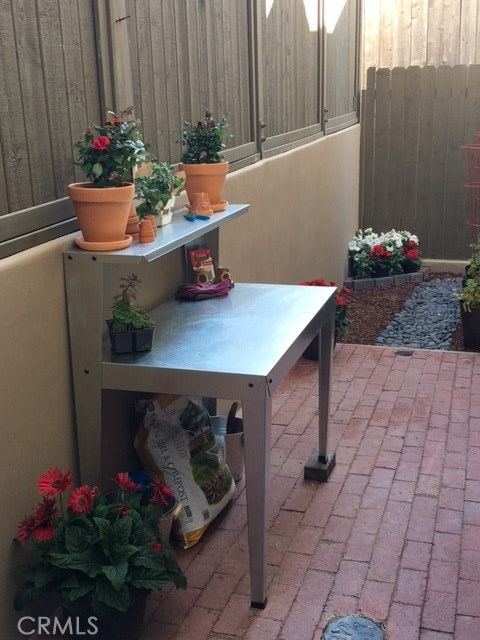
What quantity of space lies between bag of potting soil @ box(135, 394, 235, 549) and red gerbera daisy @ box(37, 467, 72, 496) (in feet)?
2.44

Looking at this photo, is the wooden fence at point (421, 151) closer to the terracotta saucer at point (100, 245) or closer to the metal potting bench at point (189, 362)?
the metal potting bench at point (189, 362)

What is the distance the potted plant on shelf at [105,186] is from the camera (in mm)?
2516

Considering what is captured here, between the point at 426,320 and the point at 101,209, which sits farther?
the point at 426,320

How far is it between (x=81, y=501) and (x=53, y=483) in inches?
5.3

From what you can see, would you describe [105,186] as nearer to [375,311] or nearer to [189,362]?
[189,362]

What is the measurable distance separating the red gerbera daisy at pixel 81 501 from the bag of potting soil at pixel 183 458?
640mm

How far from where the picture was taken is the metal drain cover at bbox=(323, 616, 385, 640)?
263 cm

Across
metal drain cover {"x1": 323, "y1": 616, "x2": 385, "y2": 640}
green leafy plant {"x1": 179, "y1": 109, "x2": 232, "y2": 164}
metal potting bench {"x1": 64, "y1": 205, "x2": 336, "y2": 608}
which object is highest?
green leafy plant {"x1": 179, "y1": 109, "x2": 232, "y2": 164}

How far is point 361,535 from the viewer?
10.8 feet

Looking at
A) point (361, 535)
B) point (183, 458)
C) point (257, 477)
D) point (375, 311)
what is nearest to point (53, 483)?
point (257, 477)

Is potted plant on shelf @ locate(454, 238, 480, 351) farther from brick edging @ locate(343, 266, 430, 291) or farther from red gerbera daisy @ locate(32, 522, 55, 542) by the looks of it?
red gerbera daisy @ locate(32, 522, 55, 542)

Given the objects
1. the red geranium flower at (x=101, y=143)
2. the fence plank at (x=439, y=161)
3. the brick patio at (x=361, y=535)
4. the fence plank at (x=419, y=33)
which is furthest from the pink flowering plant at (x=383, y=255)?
the red geranium flower at (x=101, y=143)

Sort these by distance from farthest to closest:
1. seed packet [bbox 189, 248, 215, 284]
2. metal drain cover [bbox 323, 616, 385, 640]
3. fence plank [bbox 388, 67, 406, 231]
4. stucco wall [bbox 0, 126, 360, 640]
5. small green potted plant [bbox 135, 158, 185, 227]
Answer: fence plank [bbox 388, 67, 406, 231]
seed packet [bbox 189, 248, 215, 284]
small green potted plant [bbox 135, 158, 185, 227]
metal drain cover [bbox 323, 616, 385, 640]
stucco wall [bbox 0, 126, 360, 640]

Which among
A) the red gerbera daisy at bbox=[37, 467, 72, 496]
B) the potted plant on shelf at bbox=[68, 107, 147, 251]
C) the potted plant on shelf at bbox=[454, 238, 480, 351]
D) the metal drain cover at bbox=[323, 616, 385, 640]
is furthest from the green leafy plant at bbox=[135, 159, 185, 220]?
the potted plant on shelf at bbox=[454, 238, 480, 351]
